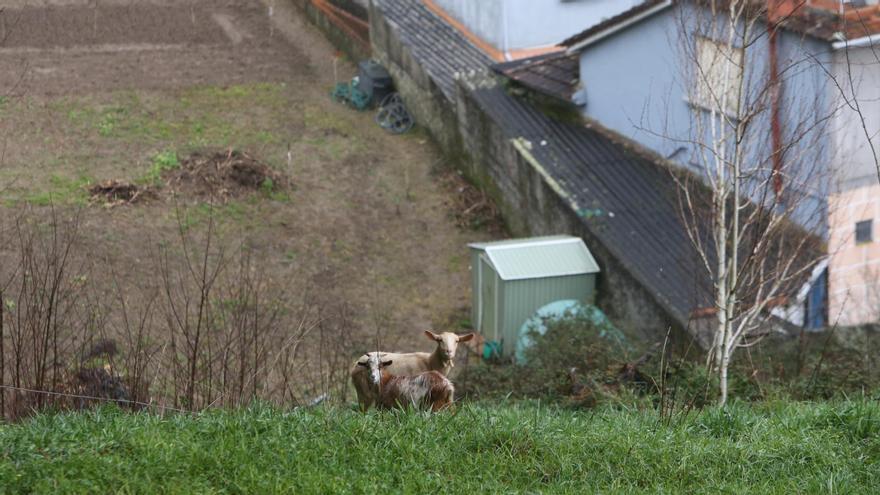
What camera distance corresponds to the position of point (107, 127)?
2295 centimetres

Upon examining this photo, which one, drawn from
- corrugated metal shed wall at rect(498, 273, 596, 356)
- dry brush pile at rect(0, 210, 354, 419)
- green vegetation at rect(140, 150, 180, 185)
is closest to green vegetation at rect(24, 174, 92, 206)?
dry brush pile at rect(0, 210, 354, 419)

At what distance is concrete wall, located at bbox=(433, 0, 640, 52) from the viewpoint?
952 inches

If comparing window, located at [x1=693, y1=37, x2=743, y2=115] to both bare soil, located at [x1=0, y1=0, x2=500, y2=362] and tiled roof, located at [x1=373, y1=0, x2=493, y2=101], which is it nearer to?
bare soil, located at [x1=0, y1=0, x2=500, y2=362]

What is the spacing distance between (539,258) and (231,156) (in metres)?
6.92

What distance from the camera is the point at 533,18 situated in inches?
959

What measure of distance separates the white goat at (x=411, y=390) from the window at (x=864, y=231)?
10101 mm

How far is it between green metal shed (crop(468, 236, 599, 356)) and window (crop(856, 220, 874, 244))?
3718mm

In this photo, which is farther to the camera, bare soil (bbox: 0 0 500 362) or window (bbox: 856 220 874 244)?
bare soil (bbox: 0 0 500 362)

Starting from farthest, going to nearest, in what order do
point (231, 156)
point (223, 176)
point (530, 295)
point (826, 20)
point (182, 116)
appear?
point (182, 116)
point (231, 156)
point (223, 176)
point (530, 295)
point (826, 20)

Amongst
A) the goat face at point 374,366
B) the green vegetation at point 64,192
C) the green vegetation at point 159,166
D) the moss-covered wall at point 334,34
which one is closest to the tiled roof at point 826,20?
the goat face at point 374,366

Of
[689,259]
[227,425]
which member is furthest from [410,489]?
[689,259]

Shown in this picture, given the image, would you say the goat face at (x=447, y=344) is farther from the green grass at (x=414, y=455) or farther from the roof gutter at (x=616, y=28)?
the roof gutter at (x=616, y=28)

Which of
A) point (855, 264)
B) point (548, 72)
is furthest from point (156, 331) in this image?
point (855, 264)

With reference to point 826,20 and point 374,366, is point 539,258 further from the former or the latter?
point 374,366
